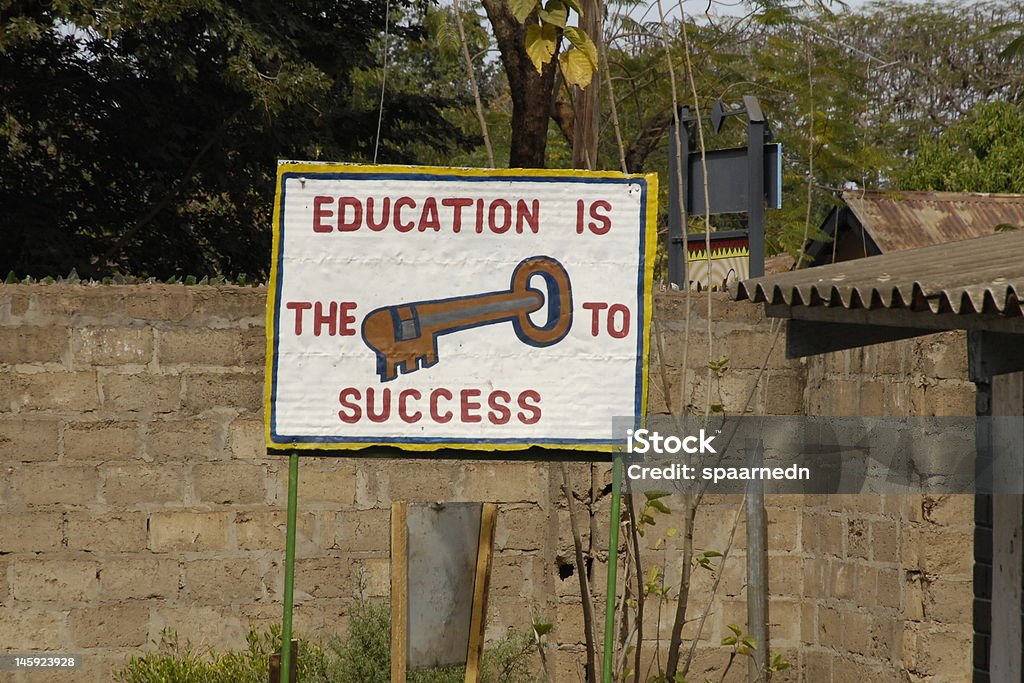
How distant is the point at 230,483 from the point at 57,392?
3.67 feet

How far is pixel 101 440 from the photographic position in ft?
25.3

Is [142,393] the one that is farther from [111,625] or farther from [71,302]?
[111,625]

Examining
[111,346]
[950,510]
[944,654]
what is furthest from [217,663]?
[950,510]

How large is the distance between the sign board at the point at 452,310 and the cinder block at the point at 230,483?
276 cm

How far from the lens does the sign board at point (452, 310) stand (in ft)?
16.8

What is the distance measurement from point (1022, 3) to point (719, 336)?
136 feet

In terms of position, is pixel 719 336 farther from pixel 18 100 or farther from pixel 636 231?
pixel 18 100

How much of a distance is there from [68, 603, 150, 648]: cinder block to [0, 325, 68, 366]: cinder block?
149 centimetres

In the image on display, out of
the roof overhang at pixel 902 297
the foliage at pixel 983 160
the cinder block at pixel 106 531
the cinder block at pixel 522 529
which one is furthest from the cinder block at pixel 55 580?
the foliage at pixel 983 160

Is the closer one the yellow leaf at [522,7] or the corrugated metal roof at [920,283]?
the corrugated metal roof at [920,283]

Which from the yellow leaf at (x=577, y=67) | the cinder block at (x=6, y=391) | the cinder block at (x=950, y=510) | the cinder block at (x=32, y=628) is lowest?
the cinder block at (x=32, y=628)

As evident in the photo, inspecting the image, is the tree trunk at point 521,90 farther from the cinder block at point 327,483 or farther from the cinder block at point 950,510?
the cinder block at point 950,510

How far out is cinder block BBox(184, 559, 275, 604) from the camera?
782cm

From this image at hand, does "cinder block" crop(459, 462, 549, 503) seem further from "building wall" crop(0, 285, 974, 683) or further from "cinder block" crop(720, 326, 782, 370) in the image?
"cinder block" crop(720, 326, 782, 370)
